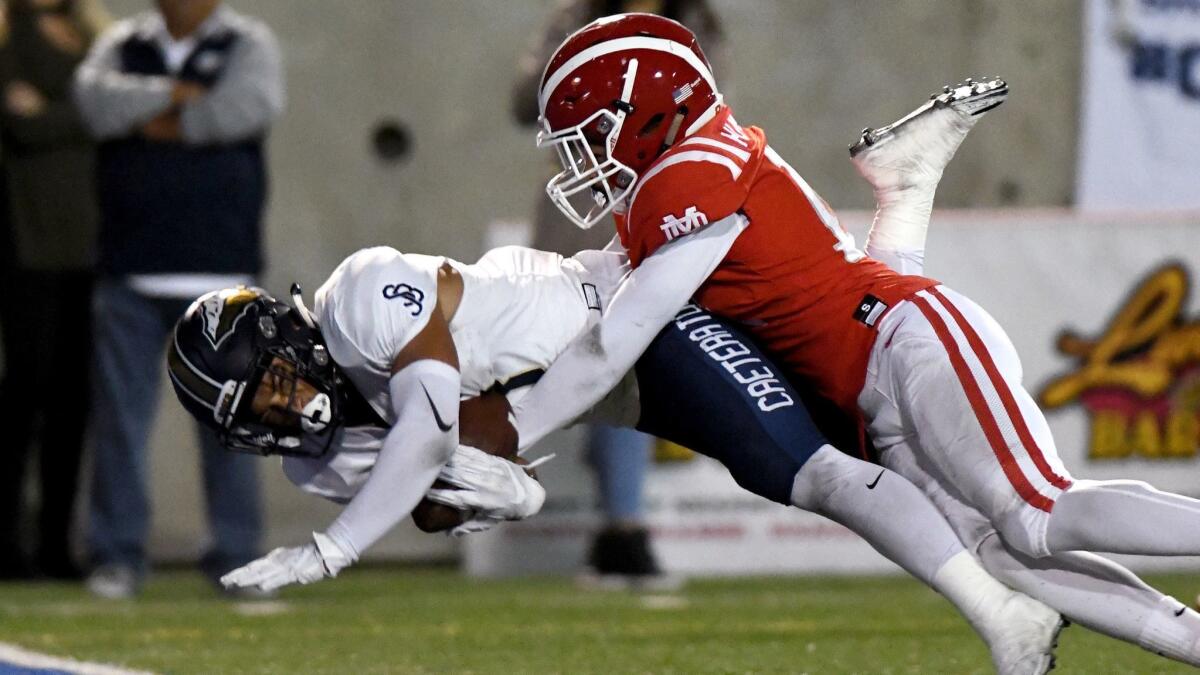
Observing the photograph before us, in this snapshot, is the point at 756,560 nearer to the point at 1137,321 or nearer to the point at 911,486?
the point at 1137,321

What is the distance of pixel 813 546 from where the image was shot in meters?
6.04

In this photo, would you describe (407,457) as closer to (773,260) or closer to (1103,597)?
(773,260)

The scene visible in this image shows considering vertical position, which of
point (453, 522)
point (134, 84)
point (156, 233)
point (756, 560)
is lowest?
point (756, 560)

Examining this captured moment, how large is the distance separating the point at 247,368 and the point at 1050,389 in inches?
128

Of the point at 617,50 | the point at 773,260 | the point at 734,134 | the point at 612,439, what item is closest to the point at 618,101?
the point at 617,50

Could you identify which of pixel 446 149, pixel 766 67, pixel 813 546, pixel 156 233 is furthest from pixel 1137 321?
pixel 156 233

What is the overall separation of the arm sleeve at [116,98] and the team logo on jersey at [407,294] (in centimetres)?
232

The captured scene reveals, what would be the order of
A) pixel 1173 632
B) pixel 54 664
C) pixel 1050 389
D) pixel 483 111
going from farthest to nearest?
pixel 483 111 → pixel 1050 389 → pixel 54 664 → pixel 1173 632

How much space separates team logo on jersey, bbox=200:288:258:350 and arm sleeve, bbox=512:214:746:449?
0.52 metres

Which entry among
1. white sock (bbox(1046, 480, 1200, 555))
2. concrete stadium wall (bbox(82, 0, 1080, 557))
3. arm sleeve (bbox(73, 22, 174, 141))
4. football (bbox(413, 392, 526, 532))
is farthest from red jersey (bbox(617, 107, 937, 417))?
concrete stadium wall (bbox(82, 0, 1080, 557))

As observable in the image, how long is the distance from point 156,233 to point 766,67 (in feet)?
8.24

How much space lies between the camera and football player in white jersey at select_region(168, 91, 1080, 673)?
10.5ft

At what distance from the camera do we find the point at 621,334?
131 inches

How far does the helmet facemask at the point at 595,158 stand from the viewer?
3.52 m
